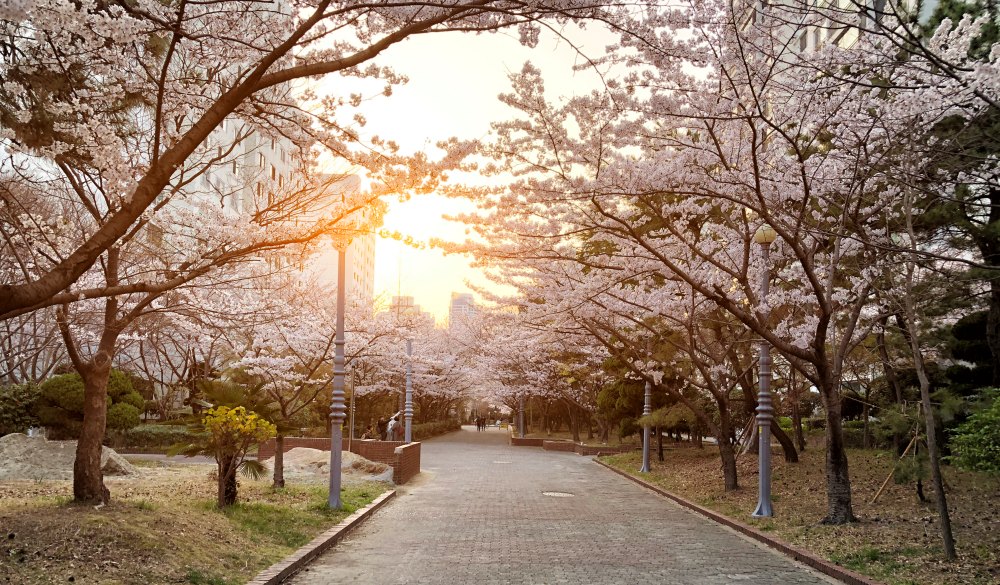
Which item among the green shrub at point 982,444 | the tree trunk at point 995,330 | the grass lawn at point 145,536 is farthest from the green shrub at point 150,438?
the green shrub at point 982,444

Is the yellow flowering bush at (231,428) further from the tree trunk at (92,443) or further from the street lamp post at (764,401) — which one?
the street lamp post at (764,401)

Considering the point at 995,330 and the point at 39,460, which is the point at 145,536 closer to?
the point at 39,460

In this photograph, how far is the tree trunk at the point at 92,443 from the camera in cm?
984

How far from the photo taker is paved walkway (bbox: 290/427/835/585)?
8.52 metres

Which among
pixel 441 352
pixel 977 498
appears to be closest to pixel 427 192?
pixel 977 498

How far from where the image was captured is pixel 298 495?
1502cm

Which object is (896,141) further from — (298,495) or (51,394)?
(51,394)

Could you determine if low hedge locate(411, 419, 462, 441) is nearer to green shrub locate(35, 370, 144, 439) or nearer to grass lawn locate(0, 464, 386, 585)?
green shrub locate(35, 370, 144, 439)


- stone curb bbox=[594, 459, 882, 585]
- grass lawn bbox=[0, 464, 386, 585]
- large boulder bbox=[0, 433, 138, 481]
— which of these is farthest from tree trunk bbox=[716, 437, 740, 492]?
large boulder bbox=[0, 433, 138, 481]

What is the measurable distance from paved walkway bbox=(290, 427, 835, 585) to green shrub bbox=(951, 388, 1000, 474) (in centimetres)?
207

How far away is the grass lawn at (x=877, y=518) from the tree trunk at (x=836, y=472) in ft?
0.85

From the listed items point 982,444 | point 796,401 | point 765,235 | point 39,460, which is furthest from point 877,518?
point 39,460

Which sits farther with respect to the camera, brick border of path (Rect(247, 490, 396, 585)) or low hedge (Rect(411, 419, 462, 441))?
low hedge (Rect(411, 419, 462, 441))

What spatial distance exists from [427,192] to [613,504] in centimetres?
930
